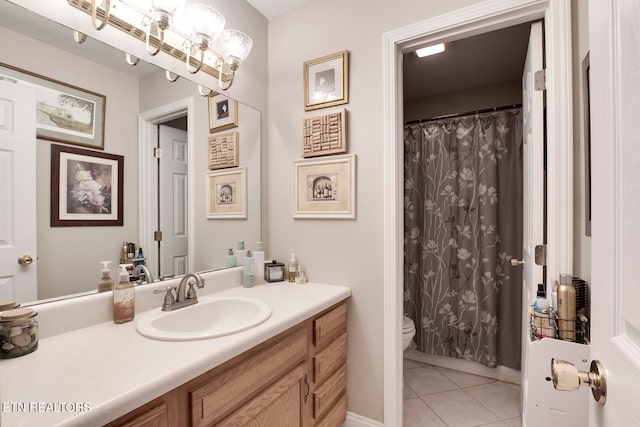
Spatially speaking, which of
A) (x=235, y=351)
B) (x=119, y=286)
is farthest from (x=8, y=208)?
(x=235, y=351)

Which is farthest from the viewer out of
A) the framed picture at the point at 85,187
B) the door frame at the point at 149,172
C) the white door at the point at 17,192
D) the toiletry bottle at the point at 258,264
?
the toiletry bottle at the point at 258,264

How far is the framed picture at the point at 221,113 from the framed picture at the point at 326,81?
0.41m

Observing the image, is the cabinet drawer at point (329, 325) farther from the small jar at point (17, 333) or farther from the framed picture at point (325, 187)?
the small jar at point (17, 333)

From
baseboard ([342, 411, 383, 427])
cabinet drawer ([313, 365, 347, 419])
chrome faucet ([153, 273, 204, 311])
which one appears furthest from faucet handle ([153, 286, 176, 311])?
baseboard ([342, 411, 383, 427])

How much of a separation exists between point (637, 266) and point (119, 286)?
134 cm

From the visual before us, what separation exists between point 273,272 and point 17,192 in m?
1.13

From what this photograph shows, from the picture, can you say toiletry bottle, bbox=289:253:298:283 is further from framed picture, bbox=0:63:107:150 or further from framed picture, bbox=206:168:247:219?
framed picture, bbox=0:63:107:150

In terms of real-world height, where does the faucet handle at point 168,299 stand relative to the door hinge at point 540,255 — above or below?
below

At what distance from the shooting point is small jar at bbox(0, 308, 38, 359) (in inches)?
31.1

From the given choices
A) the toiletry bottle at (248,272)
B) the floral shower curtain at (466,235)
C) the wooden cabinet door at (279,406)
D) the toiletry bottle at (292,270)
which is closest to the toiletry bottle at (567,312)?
the wooden cabinet door at (279,406)

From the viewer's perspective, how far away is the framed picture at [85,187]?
1.02 meters

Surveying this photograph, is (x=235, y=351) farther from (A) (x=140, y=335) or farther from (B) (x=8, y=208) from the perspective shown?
(B) (x=8, y=208)

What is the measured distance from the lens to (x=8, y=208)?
36.0 inches

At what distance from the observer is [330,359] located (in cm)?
147
